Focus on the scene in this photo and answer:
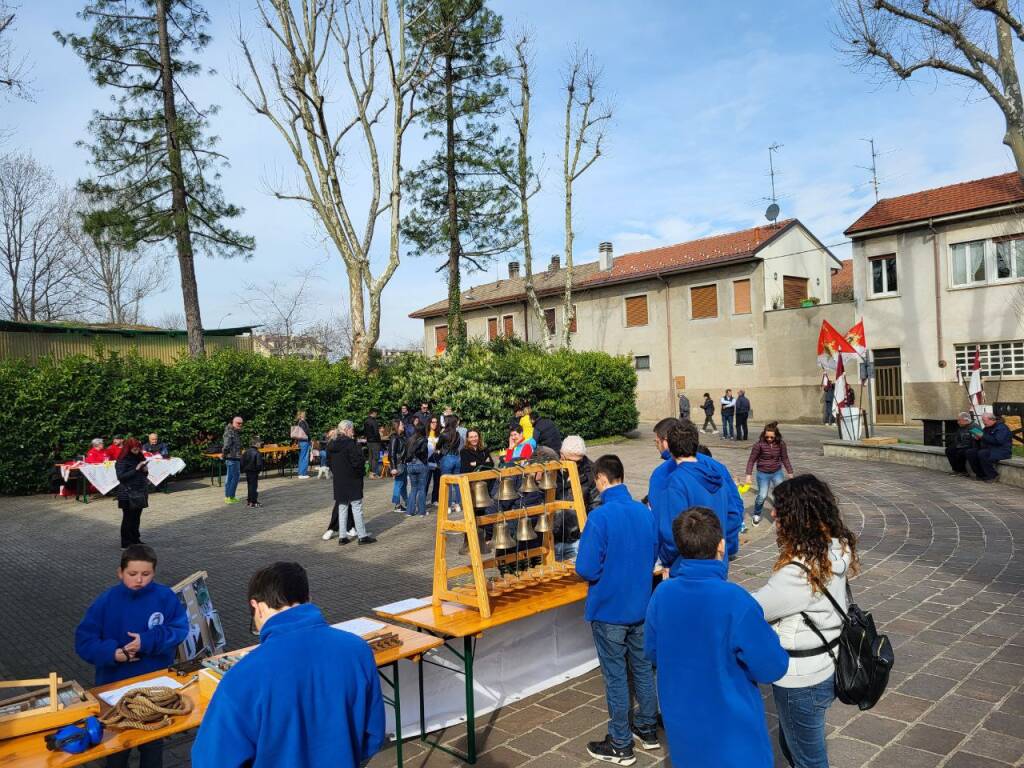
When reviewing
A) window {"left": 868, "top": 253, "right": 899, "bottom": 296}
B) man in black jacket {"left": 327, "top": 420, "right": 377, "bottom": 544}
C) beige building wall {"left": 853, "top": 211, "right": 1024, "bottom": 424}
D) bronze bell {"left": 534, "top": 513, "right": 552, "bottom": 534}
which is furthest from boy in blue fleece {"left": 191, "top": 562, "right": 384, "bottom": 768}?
window {"left": 868, "top": 253, "right": 899, "bottom": 296}

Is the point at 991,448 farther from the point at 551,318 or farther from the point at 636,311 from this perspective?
the point at 551,318

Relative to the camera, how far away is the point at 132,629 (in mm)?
3820

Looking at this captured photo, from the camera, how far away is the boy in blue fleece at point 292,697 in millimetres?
2240

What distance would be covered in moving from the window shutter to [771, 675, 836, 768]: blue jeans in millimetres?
31251

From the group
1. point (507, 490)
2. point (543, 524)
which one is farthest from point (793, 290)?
point (507, 490)

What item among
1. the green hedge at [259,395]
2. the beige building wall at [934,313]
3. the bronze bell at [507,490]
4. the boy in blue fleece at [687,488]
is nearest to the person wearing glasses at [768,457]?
the boy in blue fleece at [687,488]

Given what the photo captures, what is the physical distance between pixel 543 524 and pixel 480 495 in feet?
2.24

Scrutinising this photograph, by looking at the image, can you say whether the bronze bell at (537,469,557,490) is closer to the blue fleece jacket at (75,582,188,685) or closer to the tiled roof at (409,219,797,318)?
the blue fleece jacket at (75,582,188,685)

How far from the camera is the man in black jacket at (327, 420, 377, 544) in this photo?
10.5 meters

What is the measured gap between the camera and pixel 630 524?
4367 mm

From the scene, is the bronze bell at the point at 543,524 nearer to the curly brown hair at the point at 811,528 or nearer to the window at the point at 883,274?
the curly brown hair at the point at 811,528

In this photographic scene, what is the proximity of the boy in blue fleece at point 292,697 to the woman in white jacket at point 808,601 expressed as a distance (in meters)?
1.71

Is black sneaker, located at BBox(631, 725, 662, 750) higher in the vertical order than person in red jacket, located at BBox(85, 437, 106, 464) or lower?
lower

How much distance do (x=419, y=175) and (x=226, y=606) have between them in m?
22.4
